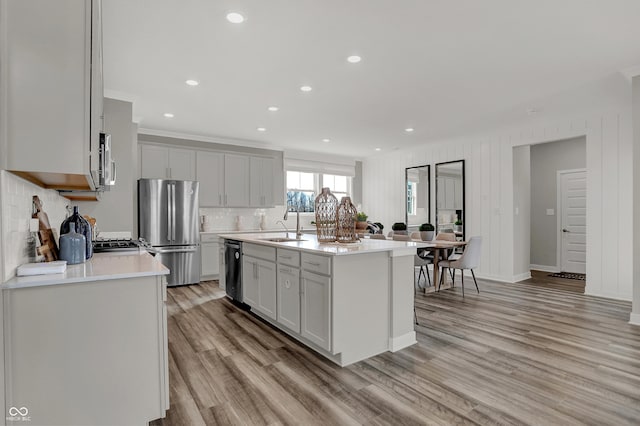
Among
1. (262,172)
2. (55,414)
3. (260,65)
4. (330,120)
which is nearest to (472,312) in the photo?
(330,120)

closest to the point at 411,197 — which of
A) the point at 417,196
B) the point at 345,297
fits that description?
the point at 417,196

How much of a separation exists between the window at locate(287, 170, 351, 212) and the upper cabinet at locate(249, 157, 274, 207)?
638 mm

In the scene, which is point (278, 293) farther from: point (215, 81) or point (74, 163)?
point (215, 81)

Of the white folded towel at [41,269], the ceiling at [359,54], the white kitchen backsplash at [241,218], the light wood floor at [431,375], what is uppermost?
the ceiling at [359,54]

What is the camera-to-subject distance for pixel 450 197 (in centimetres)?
668

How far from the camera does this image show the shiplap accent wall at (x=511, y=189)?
4535 mm

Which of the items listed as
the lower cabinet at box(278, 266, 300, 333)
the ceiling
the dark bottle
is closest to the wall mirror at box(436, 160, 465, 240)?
the ceiling

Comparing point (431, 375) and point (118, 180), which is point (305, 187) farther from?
point (431, 375)

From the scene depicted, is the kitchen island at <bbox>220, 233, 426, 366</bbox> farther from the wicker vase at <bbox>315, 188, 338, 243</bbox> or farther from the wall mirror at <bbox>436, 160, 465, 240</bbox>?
the wall mirror at <bbox>436, 160, 465, 240</bbox>

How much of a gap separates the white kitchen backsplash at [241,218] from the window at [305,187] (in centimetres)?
33

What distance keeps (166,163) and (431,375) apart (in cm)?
521

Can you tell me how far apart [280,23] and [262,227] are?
15.7ft

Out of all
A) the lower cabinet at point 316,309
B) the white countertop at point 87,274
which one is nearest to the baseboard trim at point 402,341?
the lower cabinet at point 316,309

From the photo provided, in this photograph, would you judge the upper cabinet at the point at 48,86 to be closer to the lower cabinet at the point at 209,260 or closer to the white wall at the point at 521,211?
the lower cabinet at the point at 209,260
